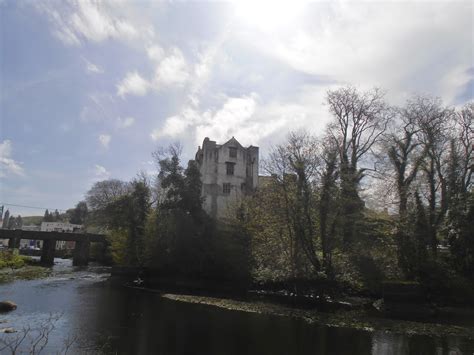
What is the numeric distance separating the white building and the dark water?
3104 cm

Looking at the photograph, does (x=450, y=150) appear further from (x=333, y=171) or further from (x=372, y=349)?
(x=372, y=349)

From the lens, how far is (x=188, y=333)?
1830 cm

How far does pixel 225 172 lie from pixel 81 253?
35.9 metres

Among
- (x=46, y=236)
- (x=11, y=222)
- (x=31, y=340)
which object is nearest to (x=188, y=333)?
(x=31, y=340)

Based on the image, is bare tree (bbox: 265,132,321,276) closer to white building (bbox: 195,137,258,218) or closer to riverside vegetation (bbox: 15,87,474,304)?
riverside vegetation (bbox: 15,87,474,304)

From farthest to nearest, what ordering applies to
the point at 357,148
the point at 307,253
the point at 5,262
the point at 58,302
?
the point at 5,262
the point at 357,148
the point at 307,253
the point at 58,302

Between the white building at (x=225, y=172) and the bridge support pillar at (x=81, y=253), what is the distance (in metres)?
31.5

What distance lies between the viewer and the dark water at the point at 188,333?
52.3ft

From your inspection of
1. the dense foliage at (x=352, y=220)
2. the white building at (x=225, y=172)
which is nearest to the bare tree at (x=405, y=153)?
the dense foliage at (x=352, y=220)

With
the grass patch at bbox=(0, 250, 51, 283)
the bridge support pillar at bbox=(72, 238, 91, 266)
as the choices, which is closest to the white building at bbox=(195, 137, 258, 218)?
the grass patch at bbox=(0, 250, 51, 283)

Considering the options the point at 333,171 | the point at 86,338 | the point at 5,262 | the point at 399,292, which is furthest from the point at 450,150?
the point at 5,262

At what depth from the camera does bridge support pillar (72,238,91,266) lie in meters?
71.4

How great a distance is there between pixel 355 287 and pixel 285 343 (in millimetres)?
18076

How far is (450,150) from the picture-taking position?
117 ft
